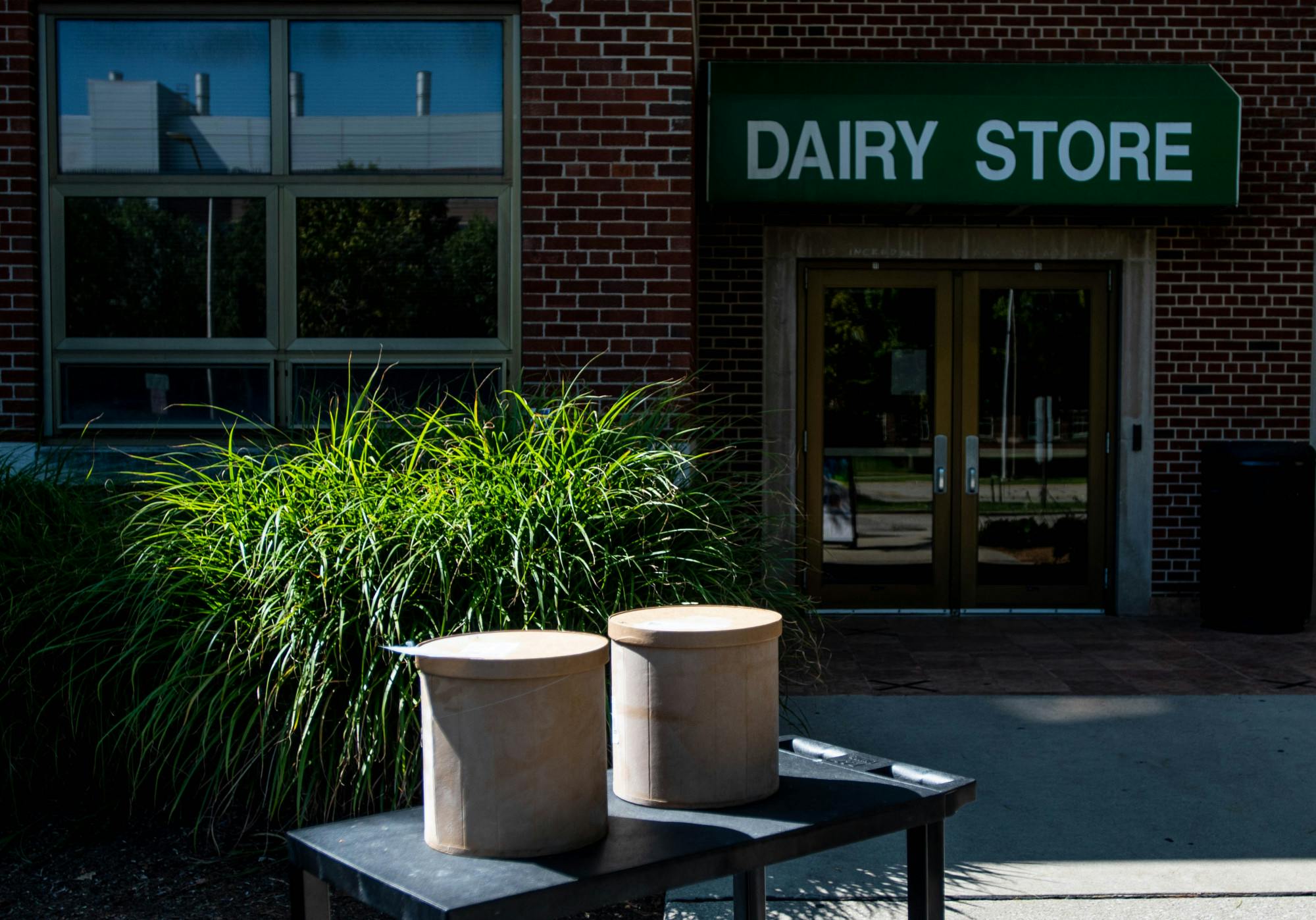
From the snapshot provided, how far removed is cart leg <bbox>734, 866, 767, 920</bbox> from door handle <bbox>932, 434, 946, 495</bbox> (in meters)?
6.77

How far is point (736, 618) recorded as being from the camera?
239 centimetres

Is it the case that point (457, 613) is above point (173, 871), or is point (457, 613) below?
above

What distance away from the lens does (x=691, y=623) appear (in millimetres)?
2357

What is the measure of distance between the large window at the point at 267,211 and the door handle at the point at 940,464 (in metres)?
3.87

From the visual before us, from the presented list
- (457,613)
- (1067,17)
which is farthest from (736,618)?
(1067,17)

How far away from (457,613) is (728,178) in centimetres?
483

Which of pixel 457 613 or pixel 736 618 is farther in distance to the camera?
pixel 457 613

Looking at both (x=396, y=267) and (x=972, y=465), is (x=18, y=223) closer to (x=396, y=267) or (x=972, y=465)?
(x=396, y=267)

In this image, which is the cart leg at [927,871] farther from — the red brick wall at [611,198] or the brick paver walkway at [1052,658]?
the red brick wall at [611,198]

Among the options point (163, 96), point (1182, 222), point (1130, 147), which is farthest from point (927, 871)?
point (1182, 222)

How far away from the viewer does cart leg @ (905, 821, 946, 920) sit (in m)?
2.44

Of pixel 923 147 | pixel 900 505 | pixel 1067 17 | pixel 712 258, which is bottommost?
pixel 900 505

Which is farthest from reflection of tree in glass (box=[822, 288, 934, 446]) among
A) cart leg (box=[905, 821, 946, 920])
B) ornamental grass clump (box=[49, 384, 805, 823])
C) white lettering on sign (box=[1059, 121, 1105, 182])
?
cart leg (box=[905, 821, 946, 920])

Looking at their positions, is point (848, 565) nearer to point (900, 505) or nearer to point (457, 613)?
point (900, 505)
